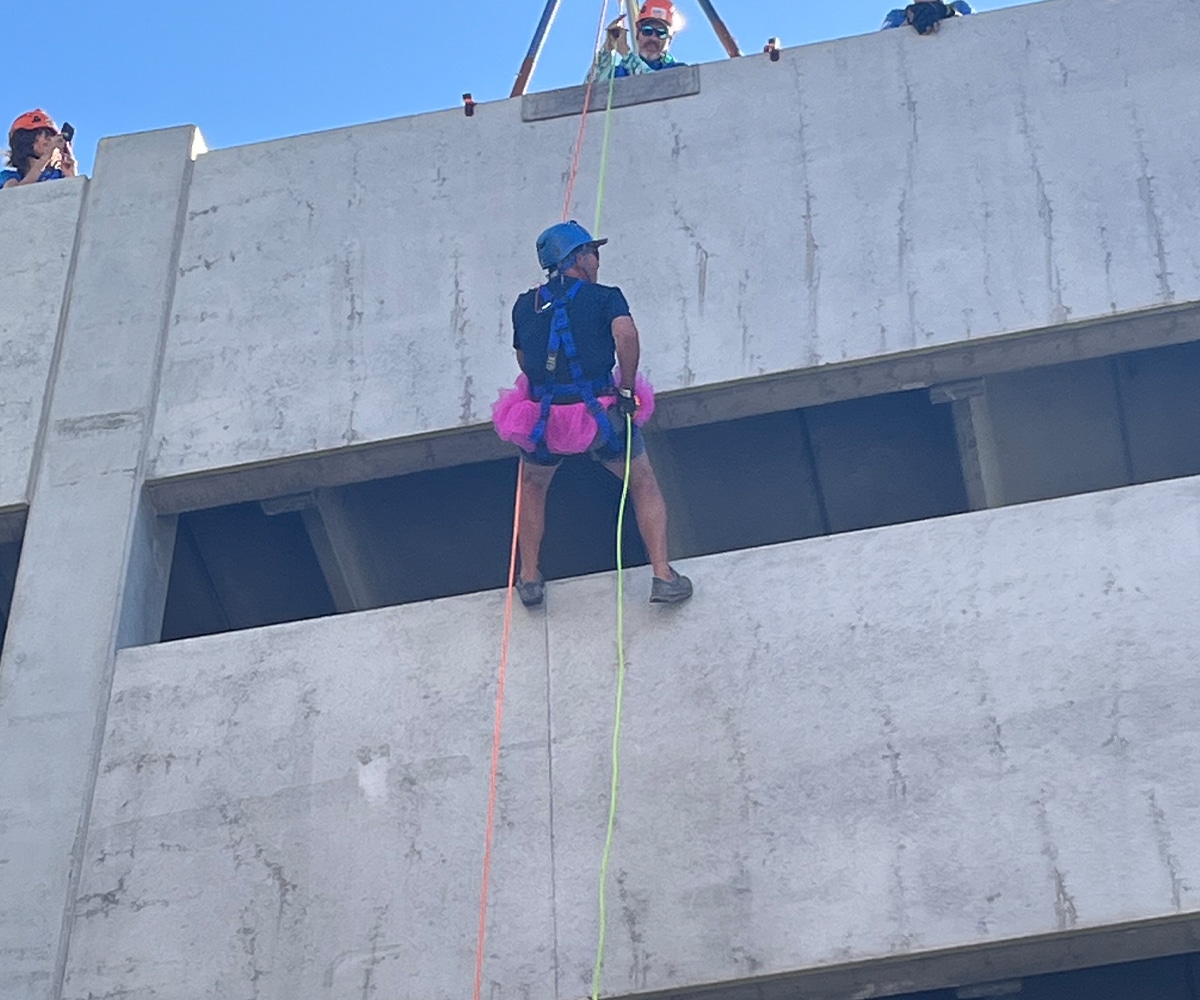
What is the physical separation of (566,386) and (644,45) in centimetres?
306

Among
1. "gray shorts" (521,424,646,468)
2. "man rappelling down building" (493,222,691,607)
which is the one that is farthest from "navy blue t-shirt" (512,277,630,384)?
"gray shorts" (521,424,646,468)

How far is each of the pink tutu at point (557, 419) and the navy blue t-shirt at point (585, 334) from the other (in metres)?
0.11

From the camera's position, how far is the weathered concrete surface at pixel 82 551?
7.07 metres

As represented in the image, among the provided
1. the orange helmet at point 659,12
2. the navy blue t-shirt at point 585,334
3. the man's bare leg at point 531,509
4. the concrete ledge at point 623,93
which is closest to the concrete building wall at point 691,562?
the concrete ledge at point 623,93

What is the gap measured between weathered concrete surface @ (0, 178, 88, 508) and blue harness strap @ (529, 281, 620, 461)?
8.45 ft

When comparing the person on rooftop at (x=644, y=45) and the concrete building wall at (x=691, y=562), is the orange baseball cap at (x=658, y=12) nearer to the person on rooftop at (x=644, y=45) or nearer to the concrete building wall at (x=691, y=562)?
the person on rooftop at (x=644, y=45)

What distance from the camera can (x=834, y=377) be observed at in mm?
8117

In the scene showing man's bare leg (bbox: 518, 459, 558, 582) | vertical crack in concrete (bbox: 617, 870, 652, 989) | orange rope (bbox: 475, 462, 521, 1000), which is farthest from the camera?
man's bare leg (bbox: 518, 459, 558, 582)

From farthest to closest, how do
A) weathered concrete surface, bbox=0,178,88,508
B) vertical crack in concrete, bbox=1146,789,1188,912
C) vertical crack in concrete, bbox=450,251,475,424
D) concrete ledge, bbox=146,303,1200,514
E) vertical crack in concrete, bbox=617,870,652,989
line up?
weathered concrete surface, bbox=0,178,88,508
vertical crack in concrete, bbox=450,251,475,424
concrete ledge, bbox=146,303,1200,514
vertical crack in concrete, bbox=617,870,652,989
vertical crack in concrete, bbox=1146,789,1188,912

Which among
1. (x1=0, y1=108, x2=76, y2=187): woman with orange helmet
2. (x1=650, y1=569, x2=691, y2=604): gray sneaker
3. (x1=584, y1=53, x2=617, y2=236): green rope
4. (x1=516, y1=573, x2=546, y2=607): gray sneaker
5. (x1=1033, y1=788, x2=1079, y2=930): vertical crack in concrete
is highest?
(x1=0, y1=108, x2=76, y2=187): woman with orange helmet

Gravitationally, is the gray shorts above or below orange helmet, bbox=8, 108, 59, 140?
below

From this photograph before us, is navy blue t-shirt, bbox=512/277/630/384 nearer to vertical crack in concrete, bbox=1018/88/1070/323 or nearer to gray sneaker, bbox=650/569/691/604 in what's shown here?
gray sneaker, bbox=650/569/691/604

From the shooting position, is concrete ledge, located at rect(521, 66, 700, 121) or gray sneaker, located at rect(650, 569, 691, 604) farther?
concrete ledge, located at rect(521, 66, 700, 121)

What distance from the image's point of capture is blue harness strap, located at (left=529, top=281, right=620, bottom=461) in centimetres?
723
